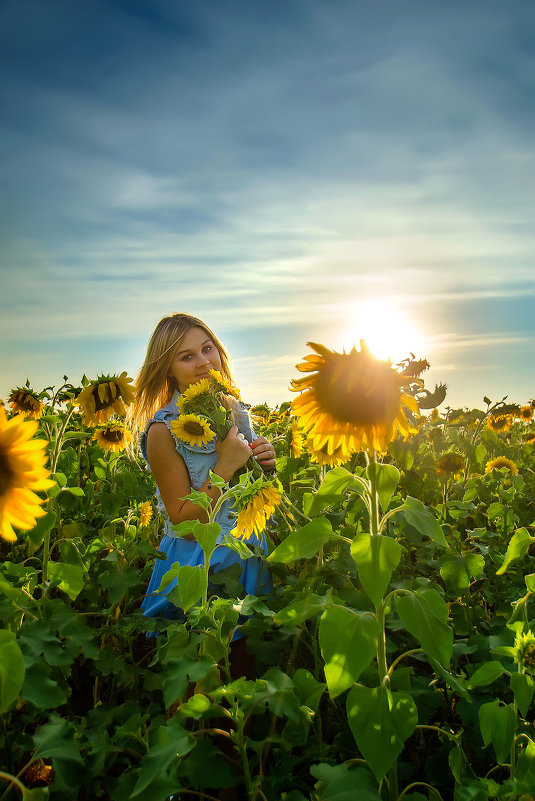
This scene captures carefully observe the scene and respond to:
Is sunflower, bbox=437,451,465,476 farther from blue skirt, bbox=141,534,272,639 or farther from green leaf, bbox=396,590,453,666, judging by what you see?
green leaf, bbox=396,590,453,666

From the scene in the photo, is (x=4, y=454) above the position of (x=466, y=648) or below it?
above

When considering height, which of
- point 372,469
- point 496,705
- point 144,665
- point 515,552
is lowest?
point 144,665

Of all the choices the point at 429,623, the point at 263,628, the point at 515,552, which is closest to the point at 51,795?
the point at 263,628

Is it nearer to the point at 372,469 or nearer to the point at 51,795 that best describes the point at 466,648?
the point at 372,469

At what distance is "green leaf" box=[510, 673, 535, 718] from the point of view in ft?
5.33

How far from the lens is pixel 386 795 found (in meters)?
1.66

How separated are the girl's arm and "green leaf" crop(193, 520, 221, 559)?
3.41 ft

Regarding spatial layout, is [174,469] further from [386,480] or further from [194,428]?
[386,480]

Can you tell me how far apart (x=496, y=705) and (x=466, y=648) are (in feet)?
1.41

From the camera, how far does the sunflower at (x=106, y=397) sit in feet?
10.6

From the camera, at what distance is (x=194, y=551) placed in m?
3.18

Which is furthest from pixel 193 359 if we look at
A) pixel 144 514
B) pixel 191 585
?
pixel 191 585

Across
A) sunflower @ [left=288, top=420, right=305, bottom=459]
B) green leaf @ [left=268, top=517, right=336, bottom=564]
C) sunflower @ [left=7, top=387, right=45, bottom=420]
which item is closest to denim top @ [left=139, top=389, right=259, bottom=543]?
sunflower @ [left=288, top=420, right=305, bottom=459]

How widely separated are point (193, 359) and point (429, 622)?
8.46 ft
